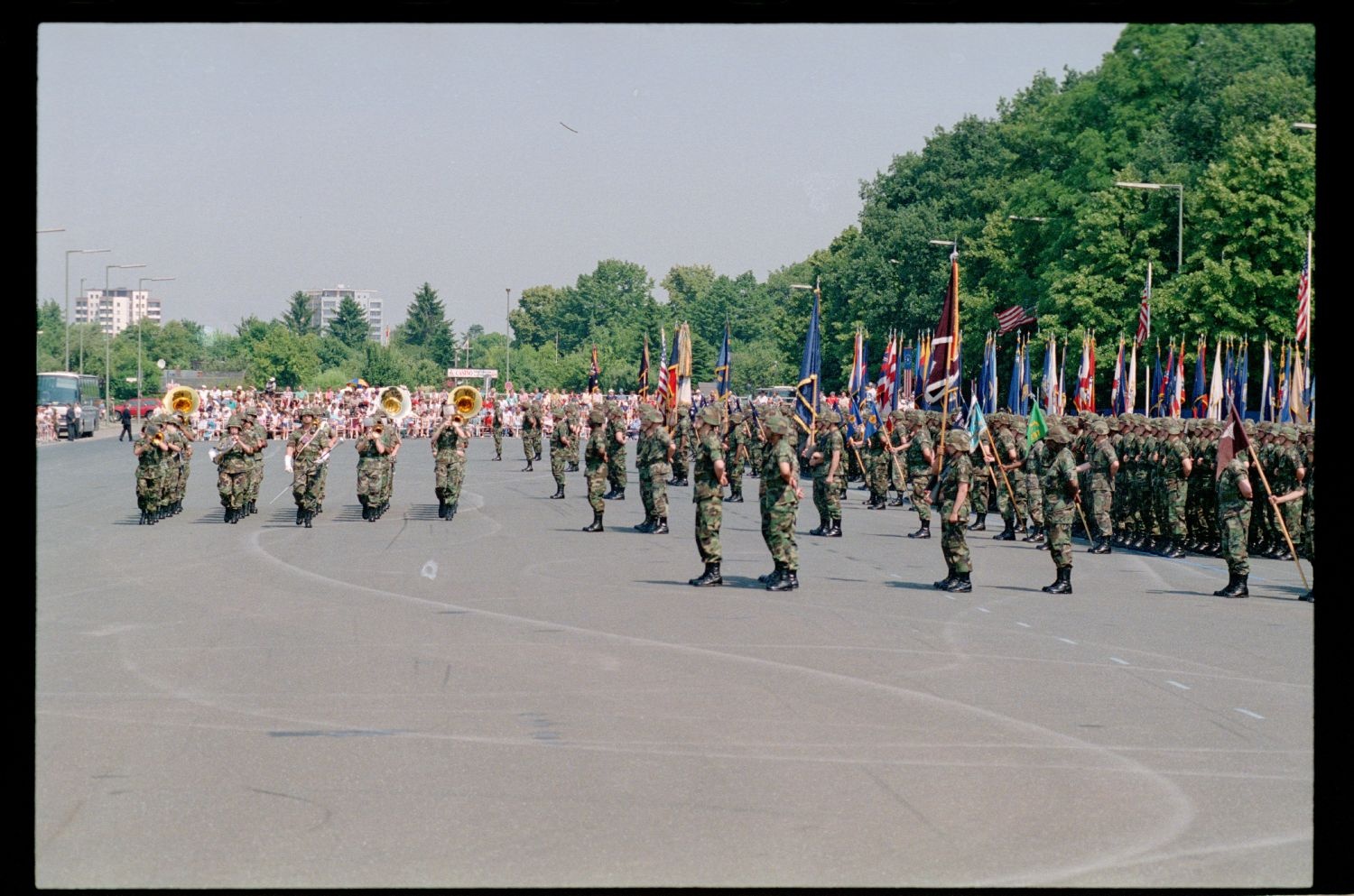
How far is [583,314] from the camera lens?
166m

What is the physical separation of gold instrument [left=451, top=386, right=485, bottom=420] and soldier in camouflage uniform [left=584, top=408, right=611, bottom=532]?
2.90 meters

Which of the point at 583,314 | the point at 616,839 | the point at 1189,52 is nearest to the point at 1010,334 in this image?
the point at 1189,52

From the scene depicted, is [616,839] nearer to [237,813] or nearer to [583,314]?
[237,813]

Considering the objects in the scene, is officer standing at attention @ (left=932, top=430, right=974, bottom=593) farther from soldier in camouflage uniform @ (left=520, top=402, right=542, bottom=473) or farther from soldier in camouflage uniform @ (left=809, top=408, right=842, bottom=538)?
soldier in camouflage uniform @ (left=520, top=402, right=542, bottom=473)

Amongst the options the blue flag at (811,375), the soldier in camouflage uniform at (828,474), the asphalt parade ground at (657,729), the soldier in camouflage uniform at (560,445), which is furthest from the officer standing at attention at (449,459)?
the asphalt parade ground at (657,729)

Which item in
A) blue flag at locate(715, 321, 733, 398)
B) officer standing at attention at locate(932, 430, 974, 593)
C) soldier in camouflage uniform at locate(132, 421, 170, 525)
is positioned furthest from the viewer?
blue flag at locate(715, 321, 733, 398)

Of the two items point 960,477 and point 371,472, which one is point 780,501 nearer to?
point 960,477

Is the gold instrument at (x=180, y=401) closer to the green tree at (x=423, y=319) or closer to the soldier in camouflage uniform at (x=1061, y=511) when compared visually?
the soldier in camouflage uniform at (x=1061, y=511)

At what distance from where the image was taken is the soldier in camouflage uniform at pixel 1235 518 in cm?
1827

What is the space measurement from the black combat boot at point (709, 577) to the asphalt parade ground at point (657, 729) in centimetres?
38

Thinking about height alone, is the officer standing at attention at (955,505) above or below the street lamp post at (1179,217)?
below

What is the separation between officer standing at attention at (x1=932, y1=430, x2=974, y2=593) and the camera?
59.5 ft

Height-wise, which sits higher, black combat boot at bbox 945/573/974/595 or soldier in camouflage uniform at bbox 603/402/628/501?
soldier in camouflage uniform at bbox 603/402/628/501

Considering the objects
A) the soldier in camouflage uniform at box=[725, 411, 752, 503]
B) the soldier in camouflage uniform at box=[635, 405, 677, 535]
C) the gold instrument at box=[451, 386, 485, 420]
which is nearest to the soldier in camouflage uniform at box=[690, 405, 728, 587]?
the soldier in camouflage uniform at box=[635, 405, 677, 535]
